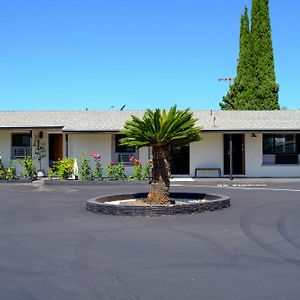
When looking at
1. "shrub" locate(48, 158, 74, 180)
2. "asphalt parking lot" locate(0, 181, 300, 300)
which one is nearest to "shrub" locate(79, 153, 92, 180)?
"shrub" locate(48, 158, 74, 180)

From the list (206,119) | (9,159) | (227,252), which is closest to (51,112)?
(9,159)

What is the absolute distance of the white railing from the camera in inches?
977

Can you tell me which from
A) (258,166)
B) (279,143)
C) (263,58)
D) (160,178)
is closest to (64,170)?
(258,166)

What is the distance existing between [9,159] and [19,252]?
58.5 ft

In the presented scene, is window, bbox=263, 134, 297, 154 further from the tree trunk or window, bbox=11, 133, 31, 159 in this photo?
window, bbox=11, 133, 31, 159

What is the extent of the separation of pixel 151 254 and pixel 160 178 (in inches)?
212

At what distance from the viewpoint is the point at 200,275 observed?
20.4ft

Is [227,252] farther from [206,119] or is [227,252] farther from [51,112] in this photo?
[51,112]

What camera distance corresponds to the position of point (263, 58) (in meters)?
38.2

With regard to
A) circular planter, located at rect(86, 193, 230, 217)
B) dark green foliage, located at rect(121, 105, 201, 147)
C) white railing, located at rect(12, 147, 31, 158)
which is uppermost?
dark green foliage, located at rect(121, 105, 201, 147)

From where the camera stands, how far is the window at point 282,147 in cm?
2348

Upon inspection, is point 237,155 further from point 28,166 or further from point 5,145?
point 5,145

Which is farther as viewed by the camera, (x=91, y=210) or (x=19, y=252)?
(x=91, y=210)

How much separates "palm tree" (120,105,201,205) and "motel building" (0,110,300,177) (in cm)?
955
